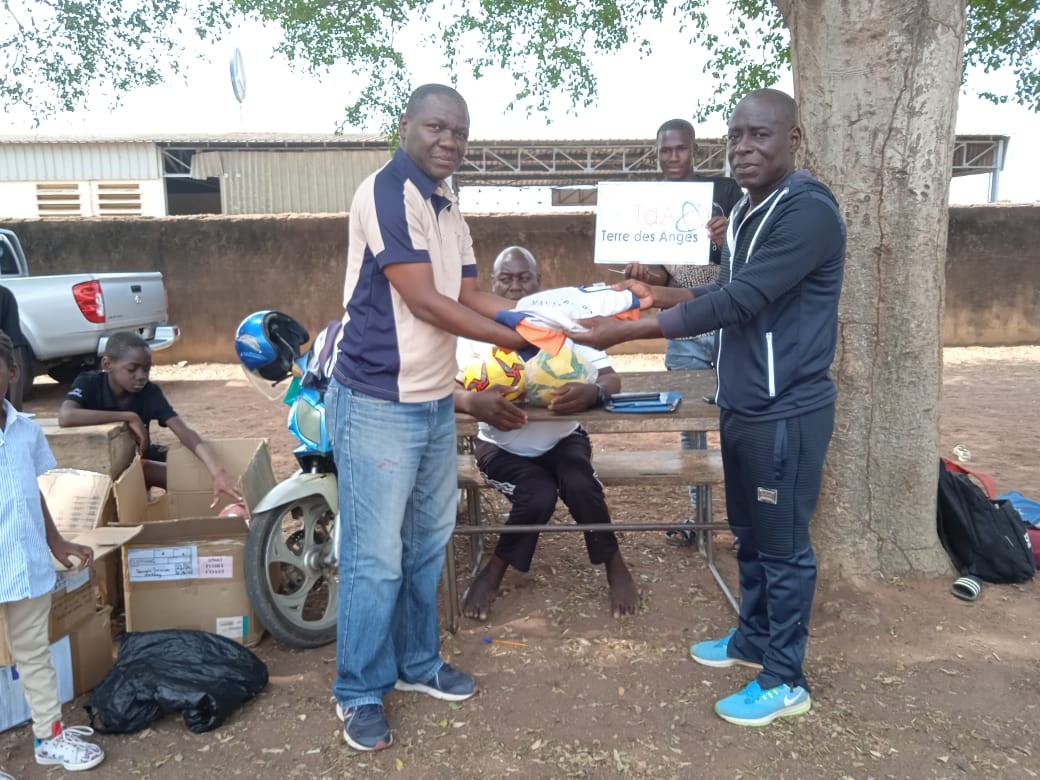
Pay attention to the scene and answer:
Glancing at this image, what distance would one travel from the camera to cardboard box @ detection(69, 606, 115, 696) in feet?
10.3

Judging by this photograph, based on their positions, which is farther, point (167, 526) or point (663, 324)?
point (167, 526)

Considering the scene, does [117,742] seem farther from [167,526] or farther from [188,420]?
[188,420]

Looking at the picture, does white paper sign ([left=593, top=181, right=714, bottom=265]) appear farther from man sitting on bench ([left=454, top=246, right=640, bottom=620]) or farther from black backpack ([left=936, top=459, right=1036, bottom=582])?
black backpack ([left=936, top=459, right=1036, bottom=582])

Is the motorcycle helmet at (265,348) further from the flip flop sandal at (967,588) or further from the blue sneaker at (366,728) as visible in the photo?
the flip flop sandal at (967,588)

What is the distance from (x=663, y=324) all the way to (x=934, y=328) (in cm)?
167

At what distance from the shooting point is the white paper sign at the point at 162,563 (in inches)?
135

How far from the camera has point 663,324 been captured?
276cm

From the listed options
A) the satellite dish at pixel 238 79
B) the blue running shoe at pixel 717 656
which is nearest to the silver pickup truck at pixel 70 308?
the blue running shoe at pixel 717 656

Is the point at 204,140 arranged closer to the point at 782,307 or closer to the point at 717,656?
the point at 717,656

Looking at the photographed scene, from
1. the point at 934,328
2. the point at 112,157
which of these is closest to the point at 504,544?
the point at 934,328

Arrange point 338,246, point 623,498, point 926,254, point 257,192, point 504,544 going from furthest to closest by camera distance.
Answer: point 257,192, point 338,246, point 623,498, point 504,544, point 926,254

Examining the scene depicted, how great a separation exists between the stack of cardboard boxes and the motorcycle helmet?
1.36 feet

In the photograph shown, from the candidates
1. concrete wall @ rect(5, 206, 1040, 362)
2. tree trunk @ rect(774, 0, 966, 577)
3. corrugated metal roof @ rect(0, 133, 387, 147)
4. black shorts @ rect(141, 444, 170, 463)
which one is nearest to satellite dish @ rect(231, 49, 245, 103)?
corrugated metal roof @ rect(0, 133, 387, 147)

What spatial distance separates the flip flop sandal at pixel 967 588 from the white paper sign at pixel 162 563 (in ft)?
10.7
